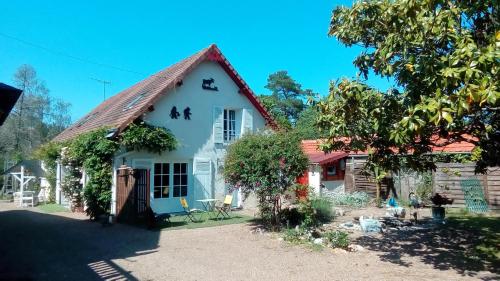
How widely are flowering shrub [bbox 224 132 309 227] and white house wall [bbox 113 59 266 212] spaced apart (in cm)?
427

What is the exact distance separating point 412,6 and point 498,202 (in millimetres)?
13206

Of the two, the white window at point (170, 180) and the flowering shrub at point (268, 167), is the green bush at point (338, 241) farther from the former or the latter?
the white window at point (170, 180)

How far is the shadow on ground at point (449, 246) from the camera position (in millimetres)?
7530

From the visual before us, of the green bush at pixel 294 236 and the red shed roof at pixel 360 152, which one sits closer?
the green bush at pixel 294 236

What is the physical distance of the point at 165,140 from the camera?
14.2 metres

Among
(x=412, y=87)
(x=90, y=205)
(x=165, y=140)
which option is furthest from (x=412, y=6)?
(x=90, y=205)

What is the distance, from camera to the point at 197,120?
52.4ft

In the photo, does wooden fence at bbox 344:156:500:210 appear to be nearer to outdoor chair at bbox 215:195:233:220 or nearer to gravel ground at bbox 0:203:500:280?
outdoor chair at bbox 215:195:233:220

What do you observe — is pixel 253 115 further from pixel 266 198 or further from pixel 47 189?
pixel 47 189

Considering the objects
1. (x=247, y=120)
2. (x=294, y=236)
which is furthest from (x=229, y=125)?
(x=294, y=236)

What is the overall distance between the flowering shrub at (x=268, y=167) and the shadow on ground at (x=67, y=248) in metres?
3.05

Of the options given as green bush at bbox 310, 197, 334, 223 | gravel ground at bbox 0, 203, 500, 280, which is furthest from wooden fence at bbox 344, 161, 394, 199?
gravel ground at bbox 0, 203, 500, 280

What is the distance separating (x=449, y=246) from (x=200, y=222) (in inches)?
299

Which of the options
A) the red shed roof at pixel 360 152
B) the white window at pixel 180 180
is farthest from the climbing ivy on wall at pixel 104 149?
the red shed roof at pixel 360 152
